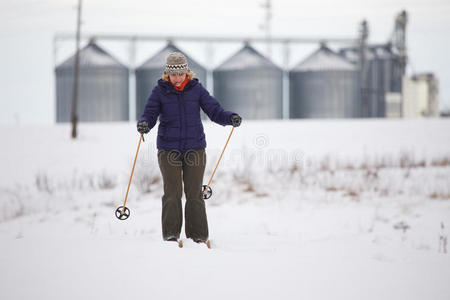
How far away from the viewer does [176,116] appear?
3908 millimetres

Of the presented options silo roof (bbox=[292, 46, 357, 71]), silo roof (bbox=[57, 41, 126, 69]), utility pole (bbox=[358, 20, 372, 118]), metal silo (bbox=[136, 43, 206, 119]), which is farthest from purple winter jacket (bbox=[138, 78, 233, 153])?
utility pole (bbox=[358, 20, 372, 118])

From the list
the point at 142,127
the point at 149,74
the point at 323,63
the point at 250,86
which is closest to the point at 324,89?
the point at 323,63

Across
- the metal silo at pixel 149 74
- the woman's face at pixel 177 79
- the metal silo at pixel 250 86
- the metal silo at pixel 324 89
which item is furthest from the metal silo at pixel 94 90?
the woman's face at pixel 177 79

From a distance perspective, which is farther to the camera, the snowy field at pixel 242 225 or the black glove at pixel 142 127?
the black glove at pixel 142 127

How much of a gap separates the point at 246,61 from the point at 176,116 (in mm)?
20173

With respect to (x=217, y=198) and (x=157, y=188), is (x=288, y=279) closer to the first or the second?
(x=217, y=198)

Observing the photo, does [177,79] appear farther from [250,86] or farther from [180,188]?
[250,86]

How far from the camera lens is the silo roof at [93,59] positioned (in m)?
22.6

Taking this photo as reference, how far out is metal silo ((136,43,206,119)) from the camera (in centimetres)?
2280

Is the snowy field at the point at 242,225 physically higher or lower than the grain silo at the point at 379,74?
lower

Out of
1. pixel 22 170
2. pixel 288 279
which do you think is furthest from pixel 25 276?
pixel 22 170

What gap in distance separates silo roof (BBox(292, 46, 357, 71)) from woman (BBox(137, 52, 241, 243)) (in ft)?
69.0

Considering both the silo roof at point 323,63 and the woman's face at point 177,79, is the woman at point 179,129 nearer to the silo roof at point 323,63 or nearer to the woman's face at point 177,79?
the woman's face at point 177,79

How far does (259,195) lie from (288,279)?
16.6 feet
